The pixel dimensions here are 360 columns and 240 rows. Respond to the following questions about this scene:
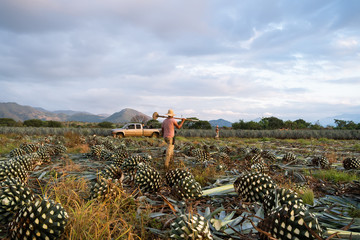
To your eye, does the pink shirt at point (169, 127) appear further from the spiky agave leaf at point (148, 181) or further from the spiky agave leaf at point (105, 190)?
the spiky agave leaf at point (105, 190)

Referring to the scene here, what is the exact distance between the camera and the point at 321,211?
3.01 metres

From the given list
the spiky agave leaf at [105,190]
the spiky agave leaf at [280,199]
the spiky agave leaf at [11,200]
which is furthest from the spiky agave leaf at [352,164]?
the spiky agave leaf at [11,200]

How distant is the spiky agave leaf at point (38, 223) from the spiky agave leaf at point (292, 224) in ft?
6.35

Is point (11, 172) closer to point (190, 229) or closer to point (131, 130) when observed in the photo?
point (190, 229)

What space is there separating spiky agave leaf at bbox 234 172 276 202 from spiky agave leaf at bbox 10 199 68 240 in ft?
7.68

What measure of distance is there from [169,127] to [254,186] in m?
3.70

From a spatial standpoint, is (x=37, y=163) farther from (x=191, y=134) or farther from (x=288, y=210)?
(x=191, y=134)

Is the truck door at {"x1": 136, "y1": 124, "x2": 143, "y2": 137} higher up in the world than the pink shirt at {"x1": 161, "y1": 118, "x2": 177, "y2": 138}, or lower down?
lower down

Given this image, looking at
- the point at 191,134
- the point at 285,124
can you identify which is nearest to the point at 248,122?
the point at 285,124

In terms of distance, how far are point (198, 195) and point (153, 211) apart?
0.74m

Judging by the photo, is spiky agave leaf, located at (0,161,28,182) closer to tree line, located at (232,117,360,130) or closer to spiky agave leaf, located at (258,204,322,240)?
spiky agave leaf, located at (258,204,322,240)

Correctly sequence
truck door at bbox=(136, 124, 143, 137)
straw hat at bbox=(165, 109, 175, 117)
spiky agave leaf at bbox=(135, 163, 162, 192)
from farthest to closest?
1. truck door at bbox=(136, 124, 143, 137)
2. straw hat at bbox=(165, 109, 175, 117)
3. spiky agave leaf at bbox=(135, 163, 162, 192)

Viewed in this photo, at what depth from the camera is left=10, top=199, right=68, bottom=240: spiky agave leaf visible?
6.42ft

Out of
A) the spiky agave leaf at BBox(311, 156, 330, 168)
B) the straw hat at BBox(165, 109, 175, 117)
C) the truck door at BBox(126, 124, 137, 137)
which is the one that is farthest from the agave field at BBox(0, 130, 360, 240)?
the truck door at BBox(126, 124, 137, 137)
